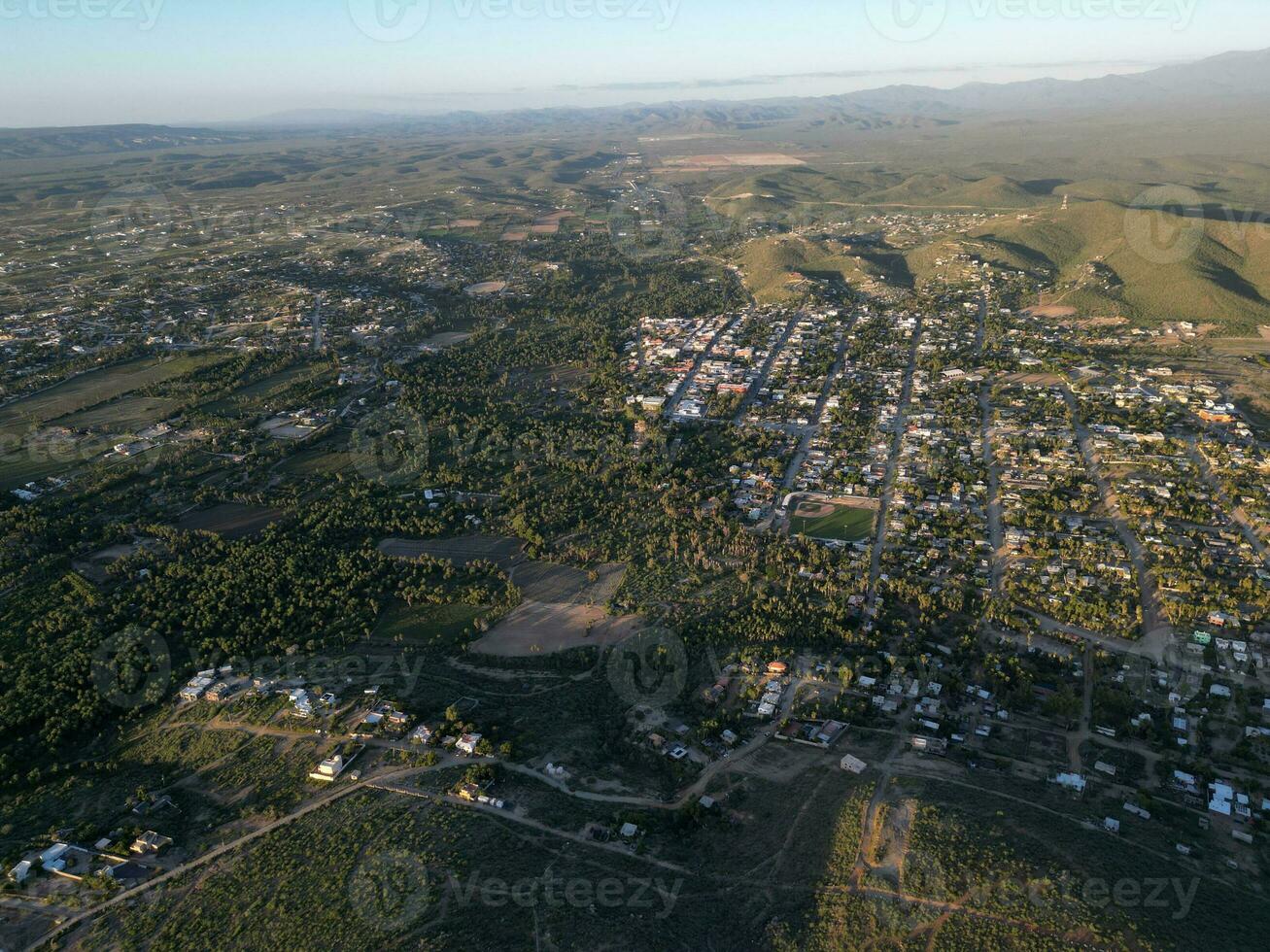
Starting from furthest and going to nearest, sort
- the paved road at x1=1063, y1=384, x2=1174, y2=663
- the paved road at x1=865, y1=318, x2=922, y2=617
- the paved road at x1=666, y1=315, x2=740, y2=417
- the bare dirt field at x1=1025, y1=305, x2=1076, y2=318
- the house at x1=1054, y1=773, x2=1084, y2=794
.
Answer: the bare dirt field at x1=1025, y1=305, x2=1076, y2=318 < the paved road at x1=666, y1=315, x2=740, y2=417 < the paved road at x1=865, y1=318, x2=922, y2=617 < the paved road at x1=1063, y1=384, x2=1174, y2=663 < the house at x1=1054, y1=773, x2=1084, y2=794

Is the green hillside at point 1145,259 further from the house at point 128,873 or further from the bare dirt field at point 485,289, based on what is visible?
the house at point 128,873

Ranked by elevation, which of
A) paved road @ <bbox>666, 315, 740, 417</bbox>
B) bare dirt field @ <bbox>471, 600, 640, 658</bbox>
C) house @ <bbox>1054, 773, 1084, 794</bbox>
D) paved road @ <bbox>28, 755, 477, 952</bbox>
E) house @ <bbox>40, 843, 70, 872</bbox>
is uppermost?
paved road @ <bbox>666, 315, 740, 417</bbox>

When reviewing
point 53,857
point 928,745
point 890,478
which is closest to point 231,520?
point 53,857

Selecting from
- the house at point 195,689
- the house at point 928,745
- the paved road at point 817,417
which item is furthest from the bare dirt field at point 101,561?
the house at point 928,745

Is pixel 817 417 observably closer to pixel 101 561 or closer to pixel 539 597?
pixel 539 597

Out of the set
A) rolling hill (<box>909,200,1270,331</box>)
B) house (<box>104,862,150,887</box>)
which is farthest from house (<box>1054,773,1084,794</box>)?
rolling hill (<box>909,200,1270,331</box>)

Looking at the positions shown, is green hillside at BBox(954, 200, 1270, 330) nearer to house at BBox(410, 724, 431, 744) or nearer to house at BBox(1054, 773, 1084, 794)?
house at BBox(1054, 773, 1084, 794)
